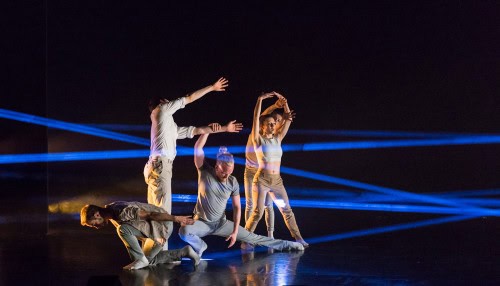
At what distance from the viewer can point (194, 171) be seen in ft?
28.6

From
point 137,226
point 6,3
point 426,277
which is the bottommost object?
point 426,277

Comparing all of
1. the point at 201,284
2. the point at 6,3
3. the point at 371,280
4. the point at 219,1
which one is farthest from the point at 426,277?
the point at 6,3

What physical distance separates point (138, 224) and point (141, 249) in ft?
0.71

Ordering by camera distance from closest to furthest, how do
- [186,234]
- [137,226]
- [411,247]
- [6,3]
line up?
[137,226] < [186,234] < [411,247] < [6,3]

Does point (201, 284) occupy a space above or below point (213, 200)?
below

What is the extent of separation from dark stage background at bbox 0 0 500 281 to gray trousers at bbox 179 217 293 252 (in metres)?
1.96

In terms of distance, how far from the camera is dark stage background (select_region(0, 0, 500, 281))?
8.53 metres

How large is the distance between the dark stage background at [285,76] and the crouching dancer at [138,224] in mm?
2745

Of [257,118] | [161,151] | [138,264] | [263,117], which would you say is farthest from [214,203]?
[263,117]

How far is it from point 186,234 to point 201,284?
107cm

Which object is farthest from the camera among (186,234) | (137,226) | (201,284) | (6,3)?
(6,3)

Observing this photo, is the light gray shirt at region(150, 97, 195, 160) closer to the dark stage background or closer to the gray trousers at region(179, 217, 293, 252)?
the gray trousers at region(179, 217, 293, 252)

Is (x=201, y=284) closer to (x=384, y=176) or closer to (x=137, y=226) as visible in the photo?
(x=137, y=226)

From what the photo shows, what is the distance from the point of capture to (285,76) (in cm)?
863
